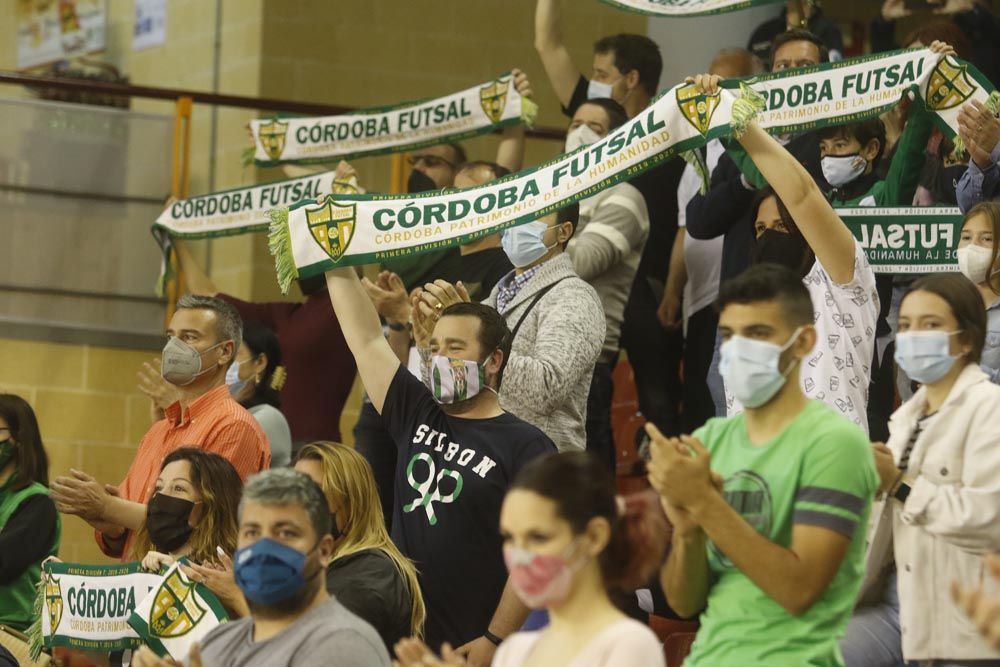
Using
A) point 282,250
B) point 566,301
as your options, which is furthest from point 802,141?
point 282,250

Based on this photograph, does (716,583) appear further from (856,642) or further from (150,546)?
(150,546)

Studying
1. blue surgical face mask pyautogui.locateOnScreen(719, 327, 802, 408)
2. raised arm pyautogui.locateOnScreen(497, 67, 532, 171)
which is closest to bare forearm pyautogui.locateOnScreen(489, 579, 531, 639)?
blue surgical face mask pyautogui.locateOnScreen(719, 327, 802, 408)

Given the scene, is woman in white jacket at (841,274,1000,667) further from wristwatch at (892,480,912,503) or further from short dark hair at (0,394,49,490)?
short dark hair at (0,394,49,490)

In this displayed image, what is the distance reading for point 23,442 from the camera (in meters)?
6.73

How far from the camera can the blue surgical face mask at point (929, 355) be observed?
15.2ft

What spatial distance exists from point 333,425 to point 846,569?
4.03 metres

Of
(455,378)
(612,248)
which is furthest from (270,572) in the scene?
(612,248)

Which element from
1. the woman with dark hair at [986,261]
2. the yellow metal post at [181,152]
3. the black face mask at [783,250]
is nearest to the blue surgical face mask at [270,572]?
the black face mask at [783,250]

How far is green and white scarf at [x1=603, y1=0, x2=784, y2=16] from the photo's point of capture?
7.41 meters

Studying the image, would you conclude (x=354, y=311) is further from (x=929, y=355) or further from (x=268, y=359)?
(x=929, y=355)

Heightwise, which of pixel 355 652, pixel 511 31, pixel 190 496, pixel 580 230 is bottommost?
pixel 355 652

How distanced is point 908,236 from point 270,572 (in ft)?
10.2

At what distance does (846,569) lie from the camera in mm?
3936

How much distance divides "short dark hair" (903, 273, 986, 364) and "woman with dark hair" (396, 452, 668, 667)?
1.18 metres
